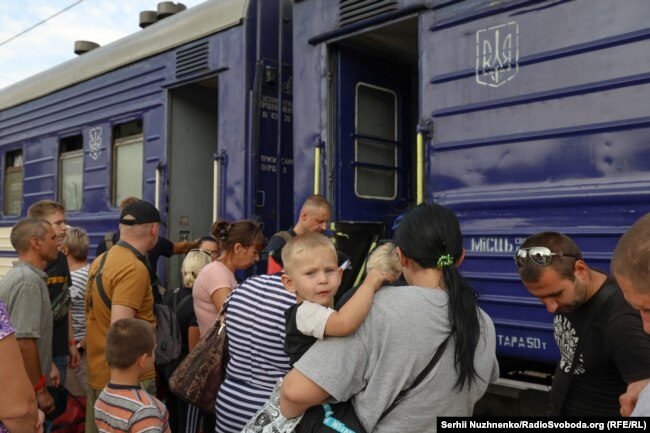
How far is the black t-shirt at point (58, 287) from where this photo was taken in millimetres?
3238

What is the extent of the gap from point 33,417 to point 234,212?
326 centimetres

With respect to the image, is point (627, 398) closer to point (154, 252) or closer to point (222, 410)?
point (222, 410)

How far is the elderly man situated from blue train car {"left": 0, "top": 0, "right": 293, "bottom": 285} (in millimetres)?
2175

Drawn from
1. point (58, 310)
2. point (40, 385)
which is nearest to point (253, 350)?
point (40, 385)

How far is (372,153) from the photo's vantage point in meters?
4.46

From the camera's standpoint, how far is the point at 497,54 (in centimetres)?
328

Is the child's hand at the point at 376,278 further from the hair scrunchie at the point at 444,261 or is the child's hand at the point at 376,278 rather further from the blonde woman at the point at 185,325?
the blonde woman at the point at 185,325

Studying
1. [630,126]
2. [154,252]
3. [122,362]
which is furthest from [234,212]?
[630,126]

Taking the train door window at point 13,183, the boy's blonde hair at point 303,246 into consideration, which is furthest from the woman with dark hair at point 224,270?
the train door window at point 13,183

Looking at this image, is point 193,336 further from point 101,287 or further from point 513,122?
point 513,122

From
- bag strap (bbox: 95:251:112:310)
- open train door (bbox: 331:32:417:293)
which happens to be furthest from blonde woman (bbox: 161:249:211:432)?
open train door (bbox: 331:32:417:293)

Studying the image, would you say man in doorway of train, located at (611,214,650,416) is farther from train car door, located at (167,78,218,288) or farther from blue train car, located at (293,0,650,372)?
train car door, located at (167,78,218,288)

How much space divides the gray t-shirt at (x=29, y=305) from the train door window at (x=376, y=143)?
7.31 ft

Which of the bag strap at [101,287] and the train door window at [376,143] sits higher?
the train door window at [376,143]
